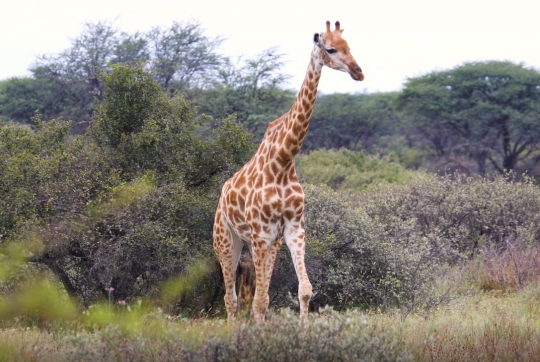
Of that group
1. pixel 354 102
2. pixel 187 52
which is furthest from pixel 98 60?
pixel 354 102

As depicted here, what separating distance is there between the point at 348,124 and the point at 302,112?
92.6 feet

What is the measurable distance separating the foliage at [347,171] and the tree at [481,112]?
7110 mm

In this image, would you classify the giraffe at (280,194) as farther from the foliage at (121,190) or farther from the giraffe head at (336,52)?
the foliage at (121,190)

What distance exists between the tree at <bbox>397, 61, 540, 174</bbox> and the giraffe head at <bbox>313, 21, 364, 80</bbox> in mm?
23766

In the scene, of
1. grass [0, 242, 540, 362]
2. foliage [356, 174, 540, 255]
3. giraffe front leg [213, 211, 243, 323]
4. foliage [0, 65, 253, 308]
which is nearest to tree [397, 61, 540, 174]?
foliage [356, 174, 540, 255]

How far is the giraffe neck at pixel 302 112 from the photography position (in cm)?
655

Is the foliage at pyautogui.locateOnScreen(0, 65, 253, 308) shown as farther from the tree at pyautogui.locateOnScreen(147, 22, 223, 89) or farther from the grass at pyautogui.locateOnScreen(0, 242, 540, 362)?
the tree at pyautogui.locateOnScreen(147, 22, 223, 89)

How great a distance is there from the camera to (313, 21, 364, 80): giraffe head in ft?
19.8

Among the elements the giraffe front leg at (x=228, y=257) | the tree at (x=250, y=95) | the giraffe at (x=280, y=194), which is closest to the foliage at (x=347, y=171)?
the tree at (x=250, y=95)

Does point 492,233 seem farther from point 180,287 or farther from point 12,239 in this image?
point 12,239

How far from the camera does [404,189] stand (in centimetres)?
1406

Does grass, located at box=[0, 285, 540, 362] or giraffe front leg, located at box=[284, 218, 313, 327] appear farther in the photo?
giraffe front leg, located at box=[284, 218, 313, 327]

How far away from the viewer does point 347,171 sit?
21156mm

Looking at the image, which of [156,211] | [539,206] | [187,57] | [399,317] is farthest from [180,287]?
[187,57]
